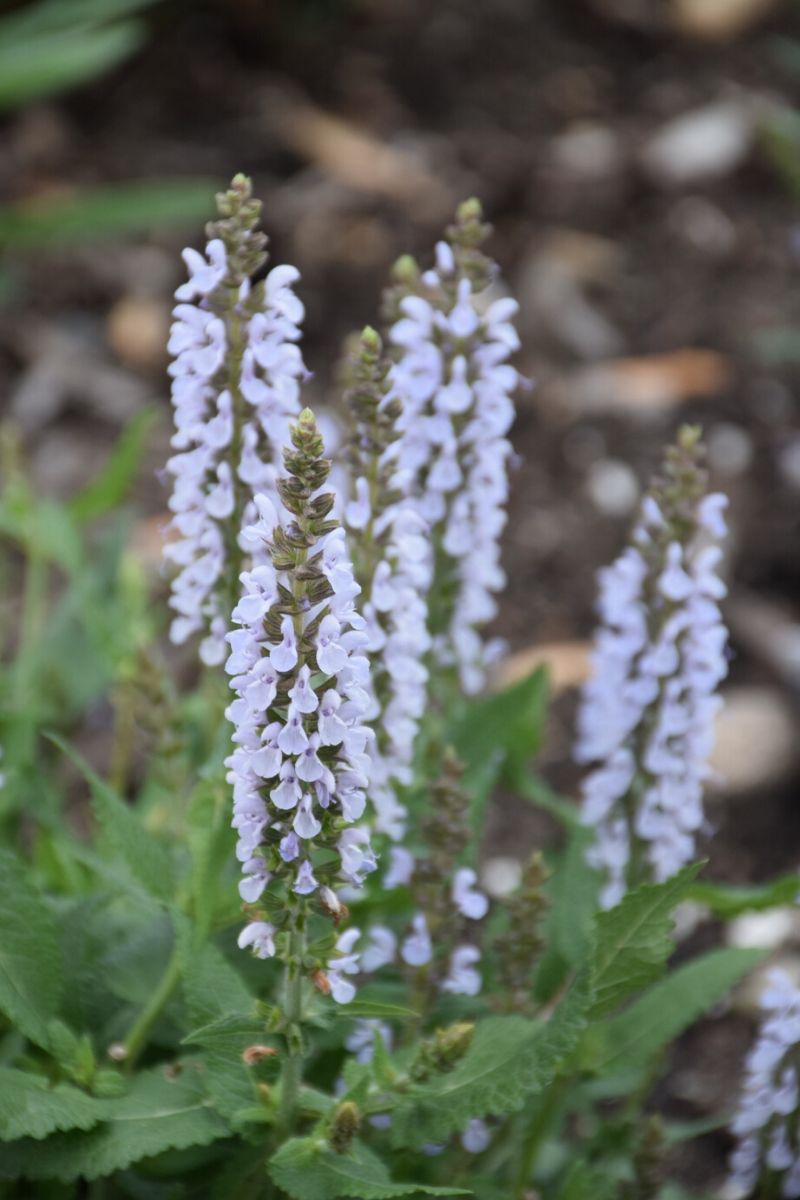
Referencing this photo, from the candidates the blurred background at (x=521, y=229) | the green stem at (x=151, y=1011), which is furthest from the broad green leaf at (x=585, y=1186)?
the blurred background at (x=521, y=229)

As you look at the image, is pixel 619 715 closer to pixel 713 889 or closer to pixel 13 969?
pixel 713 889

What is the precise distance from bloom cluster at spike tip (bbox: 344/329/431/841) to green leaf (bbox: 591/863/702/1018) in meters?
0.45

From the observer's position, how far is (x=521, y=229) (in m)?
6.64

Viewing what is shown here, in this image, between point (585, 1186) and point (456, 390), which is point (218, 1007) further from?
point (456, 390)

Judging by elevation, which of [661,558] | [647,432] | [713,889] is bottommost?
[647,432]

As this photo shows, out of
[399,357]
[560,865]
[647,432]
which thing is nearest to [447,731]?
[560,865]

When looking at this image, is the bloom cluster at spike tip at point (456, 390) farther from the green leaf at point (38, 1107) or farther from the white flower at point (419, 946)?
the green leaf at point (38, 1107)

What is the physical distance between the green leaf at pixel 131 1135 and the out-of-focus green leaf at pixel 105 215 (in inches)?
151

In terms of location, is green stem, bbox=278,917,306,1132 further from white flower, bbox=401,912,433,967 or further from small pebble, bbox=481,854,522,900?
small pebble, bbox=481,854,522,900

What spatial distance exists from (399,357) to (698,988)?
50.8 inches

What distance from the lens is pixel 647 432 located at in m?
5.86

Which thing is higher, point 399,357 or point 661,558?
point 399,357

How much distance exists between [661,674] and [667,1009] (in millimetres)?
629

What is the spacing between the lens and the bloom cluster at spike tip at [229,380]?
2.45m
